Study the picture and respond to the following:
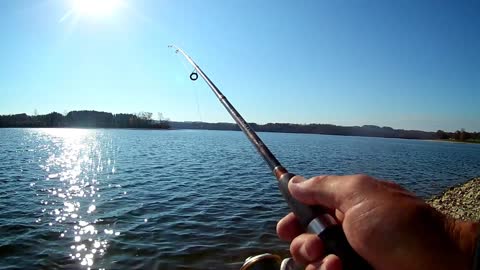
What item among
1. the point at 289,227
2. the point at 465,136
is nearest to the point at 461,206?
the point at 289,227

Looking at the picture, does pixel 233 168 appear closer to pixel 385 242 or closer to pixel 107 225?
pixel 107 225

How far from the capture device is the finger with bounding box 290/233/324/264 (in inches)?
65.5

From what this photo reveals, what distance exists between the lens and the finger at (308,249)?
5.46 feet

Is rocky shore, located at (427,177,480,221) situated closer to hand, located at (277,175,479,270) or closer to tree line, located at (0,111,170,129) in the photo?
hand, located at (277,175,479,270)

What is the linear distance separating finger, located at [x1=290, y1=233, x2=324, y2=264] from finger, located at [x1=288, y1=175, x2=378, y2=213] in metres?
0.22

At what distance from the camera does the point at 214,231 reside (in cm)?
1027

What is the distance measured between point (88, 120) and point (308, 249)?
202 m

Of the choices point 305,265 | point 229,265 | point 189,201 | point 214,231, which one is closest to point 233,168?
point 189,201

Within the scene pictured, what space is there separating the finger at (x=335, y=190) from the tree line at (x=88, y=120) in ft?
629

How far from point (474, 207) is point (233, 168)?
16329mm

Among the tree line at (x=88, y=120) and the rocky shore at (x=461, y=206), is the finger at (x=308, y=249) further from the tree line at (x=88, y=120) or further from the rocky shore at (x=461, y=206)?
the tree line at (x=88, y=120)

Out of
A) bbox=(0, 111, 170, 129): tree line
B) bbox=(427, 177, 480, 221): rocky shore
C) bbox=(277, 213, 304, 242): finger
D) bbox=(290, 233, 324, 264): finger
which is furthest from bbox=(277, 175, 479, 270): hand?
bbox=(0, 111, 170, 129): tree line

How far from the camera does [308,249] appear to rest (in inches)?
66.6

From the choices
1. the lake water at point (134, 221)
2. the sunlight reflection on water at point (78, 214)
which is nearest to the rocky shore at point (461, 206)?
the lake water at point (134, 221)
